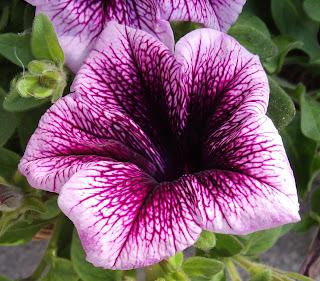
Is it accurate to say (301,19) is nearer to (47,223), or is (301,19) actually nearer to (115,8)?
(115,8)

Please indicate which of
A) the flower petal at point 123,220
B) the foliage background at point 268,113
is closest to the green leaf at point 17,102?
the foliage background at point 268,113

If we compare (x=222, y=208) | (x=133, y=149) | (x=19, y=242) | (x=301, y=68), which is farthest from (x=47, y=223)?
(x=301, y=68)

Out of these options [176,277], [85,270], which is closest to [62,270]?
[85,270]

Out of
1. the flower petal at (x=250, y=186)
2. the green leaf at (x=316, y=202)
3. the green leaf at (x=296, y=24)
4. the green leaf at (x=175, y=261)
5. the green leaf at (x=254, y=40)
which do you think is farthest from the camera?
the green leaf at (x=316, y=202)

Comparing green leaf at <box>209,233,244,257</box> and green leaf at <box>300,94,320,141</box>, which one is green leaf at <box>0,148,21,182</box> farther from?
green leaf at <box>300,94,320,141</box>


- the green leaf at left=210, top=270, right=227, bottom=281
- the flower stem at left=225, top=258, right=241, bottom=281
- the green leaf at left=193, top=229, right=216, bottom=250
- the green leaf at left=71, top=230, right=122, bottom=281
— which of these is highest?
the green leaf at left=193, top=229, right=216, bottom=250

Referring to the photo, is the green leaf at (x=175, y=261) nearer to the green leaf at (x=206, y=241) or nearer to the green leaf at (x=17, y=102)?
the green leaf at (x=206, y=241)

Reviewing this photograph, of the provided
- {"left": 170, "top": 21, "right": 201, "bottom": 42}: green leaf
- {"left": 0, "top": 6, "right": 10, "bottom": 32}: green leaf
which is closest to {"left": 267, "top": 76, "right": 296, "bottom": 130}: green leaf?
{"left": 170, "top": 21, "right": 201, "bottom": 42}: green leaf
